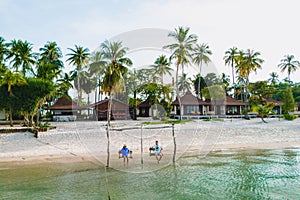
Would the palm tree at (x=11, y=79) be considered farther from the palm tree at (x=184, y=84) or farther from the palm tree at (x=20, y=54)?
the palm tree at (x=184, y=84)

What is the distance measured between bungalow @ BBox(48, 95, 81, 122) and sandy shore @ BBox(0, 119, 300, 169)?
16590 millimetres

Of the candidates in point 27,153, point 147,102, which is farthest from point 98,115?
point 27,153

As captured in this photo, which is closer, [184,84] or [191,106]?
[191,106]

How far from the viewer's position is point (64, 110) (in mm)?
43531

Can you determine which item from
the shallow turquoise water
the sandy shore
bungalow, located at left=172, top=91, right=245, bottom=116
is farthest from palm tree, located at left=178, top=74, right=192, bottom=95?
the shallow turquoise water

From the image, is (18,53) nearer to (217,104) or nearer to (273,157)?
(217,104)

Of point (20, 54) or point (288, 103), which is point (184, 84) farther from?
point (20, 54)

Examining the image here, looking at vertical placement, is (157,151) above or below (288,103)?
below

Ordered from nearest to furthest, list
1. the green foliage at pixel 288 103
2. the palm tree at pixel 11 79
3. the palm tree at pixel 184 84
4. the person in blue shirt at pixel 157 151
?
the person in blue shirt at pixel 157 151 < the palm tree at pixel 11 79 < the green foliage at pixel 288 103 < the palm tree at pixel 184 84

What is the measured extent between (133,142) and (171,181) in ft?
29.4

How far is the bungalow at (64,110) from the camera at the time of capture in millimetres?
40625

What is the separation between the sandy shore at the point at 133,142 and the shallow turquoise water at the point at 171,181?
231cm

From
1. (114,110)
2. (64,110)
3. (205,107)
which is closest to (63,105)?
(64,110)

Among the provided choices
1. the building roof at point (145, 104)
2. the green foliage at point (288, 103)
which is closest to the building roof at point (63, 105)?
the building roof at point (145, 104)
